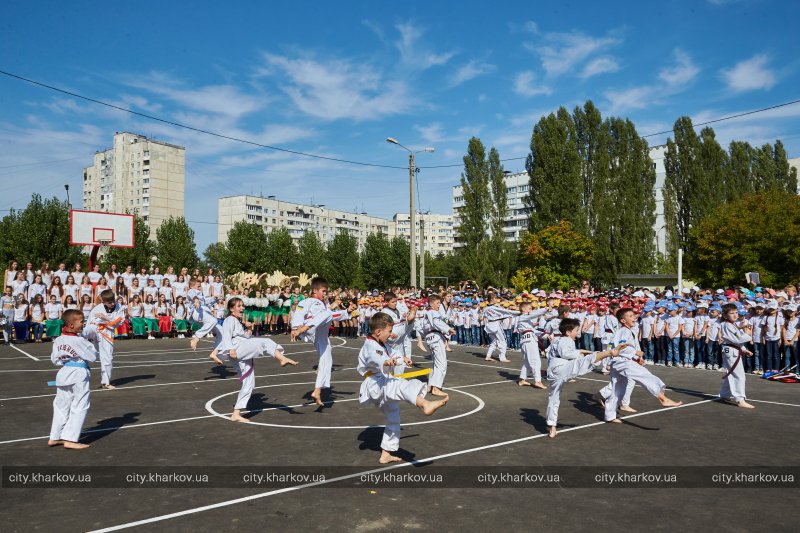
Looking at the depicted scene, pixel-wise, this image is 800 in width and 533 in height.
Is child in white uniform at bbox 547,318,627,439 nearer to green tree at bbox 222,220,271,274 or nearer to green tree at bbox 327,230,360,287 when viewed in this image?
green tree at bbox 222,220,271,274

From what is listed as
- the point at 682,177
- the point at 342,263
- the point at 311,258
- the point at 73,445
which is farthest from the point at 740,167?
the point at 73,445

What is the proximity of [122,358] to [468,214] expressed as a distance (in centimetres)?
3823

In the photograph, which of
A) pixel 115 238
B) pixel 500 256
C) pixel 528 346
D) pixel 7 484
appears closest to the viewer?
pixel 7 484

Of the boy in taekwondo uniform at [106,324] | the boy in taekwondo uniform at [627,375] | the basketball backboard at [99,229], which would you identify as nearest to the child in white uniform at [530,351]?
the boy in taekwondo uniform at [627,375]

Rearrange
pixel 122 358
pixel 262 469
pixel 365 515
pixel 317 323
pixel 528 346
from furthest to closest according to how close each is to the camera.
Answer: pixel 122 358, pixel 528 346, pixel 317 323, pixel 262 469, pixel 365 515

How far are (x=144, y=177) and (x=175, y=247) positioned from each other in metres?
48.2

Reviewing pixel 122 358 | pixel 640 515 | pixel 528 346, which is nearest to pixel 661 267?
pixel 528 346

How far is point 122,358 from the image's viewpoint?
19750mm

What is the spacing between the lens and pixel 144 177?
345ft

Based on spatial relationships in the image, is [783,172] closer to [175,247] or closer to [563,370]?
[563,370]

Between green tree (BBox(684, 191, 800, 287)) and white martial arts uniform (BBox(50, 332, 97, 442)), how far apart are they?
1319 inches

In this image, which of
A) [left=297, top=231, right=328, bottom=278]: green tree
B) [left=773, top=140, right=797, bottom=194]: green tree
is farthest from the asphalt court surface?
[left=297, top=231, right=328, bottom=278]: green tree

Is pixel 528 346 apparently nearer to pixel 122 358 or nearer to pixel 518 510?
pixel 518 510

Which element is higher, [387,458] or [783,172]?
[783,172]
